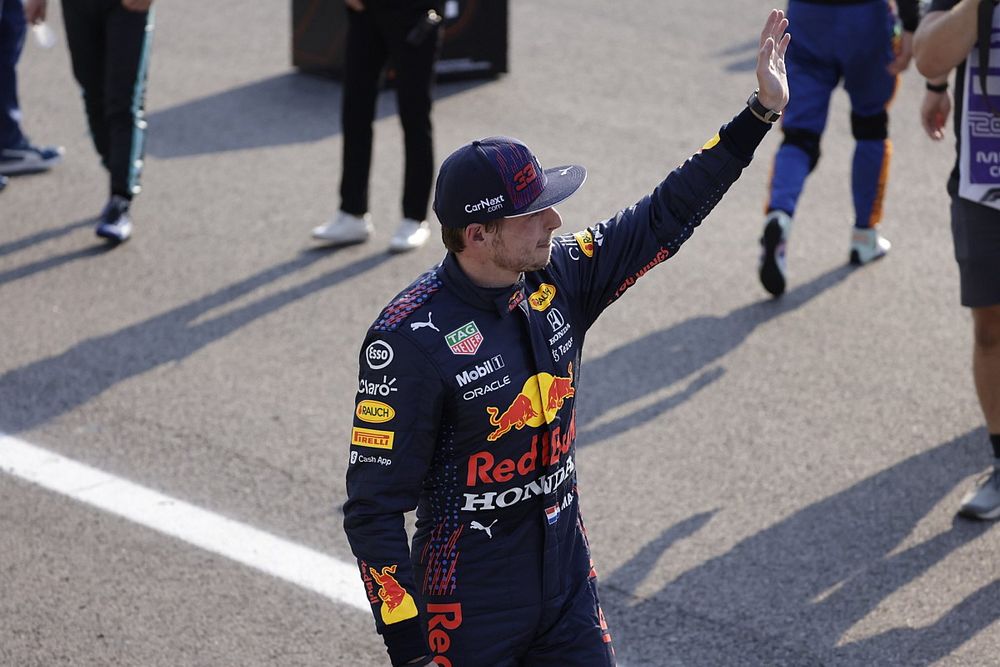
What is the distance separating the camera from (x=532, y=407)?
3.31m

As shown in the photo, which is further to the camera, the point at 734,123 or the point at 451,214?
the point at 734,123

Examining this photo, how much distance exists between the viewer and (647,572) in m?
4.91

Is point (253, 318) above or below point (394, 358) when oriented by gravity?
below

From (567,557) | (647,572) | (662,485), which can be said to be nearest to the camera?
(567,557)

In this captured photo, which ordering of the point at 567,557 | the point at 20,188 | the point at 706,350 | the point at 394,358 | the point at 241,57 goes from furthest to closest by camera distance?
the point at 241,57 < the point at 20,188 < the point at 706,350 < the point at 567,557 < the point at 394,358

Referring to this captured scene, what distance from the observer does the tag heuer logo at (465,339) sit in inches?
127

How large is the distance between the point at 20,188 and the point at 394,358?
6.34 m

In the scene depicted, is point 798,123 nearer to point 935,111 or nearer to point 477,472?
point 935,111

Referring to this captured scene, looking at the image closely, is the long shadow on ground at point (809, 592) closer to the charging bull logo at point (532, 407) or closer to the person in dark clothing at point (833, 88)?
the charging bull logo at point (532, 407)

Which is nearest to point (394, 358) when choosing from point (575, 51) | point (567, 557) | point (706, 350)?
point (567, 557)

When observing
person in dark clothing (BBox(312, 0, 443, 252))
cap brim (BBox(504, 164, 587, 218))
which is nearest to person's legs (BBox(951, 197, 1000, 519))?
cap brim (BBox(504, 164, 587, 218))

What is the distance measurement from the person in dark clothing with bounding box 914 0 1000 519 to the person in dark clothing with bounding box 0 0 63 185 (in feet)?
19.5

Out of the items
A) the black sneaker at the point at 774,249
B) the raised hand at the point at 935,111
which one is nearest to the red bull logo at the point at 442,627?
the raised hand at the point at 935,111

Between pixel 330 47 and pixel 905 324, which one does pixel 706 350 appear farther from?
pixel 330 47
